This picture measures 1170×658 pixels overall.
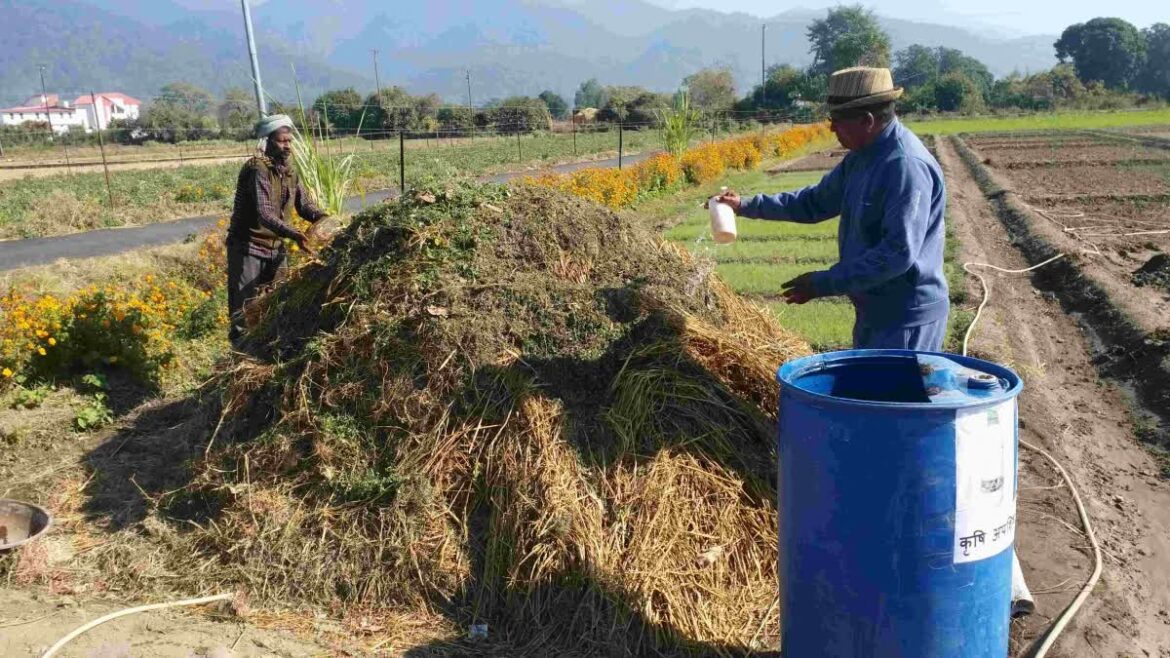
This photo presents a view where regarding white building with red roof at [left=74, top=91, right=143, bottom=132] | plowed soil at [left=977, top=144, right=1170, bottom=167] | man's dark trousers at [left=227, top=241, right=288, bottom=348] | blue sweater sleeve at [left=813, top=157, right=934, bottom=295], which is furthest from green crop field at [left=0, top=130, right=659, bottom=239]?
white building with red roof at [left=74, top=91, right=143, bottom=132]

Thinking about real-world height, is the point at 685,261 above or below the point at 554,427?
above

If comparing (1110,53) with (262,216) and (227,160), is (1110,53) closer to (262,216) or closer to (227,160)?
(227,160)

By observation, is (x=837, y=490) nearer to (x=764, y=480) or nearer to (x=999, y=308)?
(x=764, y=480)

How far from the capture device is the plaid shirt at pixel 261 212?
18.0 feet

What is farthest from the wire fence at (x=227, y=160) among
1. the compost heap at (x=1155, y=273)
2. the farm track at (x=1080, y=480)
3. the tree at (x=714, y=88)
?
the compost heap at (x=1155, y=273)

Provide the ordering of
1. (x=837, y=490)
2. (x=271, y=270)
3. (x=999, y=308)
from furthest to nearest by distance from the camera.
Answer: (x=999, y=308) → (x=271, y=270) → (x=837, y=490)

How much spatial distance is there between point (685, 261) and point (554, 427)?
1.58 m

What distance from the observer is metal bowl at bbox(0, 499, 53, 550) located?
3.99 m

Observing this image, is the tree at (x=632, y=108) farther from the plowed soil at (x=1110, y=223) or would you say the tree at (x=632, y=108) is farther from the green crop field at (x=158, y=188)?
the plowed soil at (x=1110, y=223)

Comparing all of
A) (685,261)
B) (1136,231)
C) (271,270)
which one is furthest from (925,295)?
(1136,231)

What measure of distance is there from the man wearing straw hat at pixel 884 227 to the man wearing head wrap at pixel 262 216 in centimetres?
358

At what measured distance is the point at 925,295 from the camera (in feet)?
10.2

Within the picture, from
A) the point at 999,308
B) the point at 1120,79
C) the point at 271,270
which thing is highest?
the point at 1120,79

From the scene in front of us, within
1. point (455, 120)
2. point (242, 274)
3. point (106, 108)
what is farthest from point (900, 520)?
point (106, 108)
